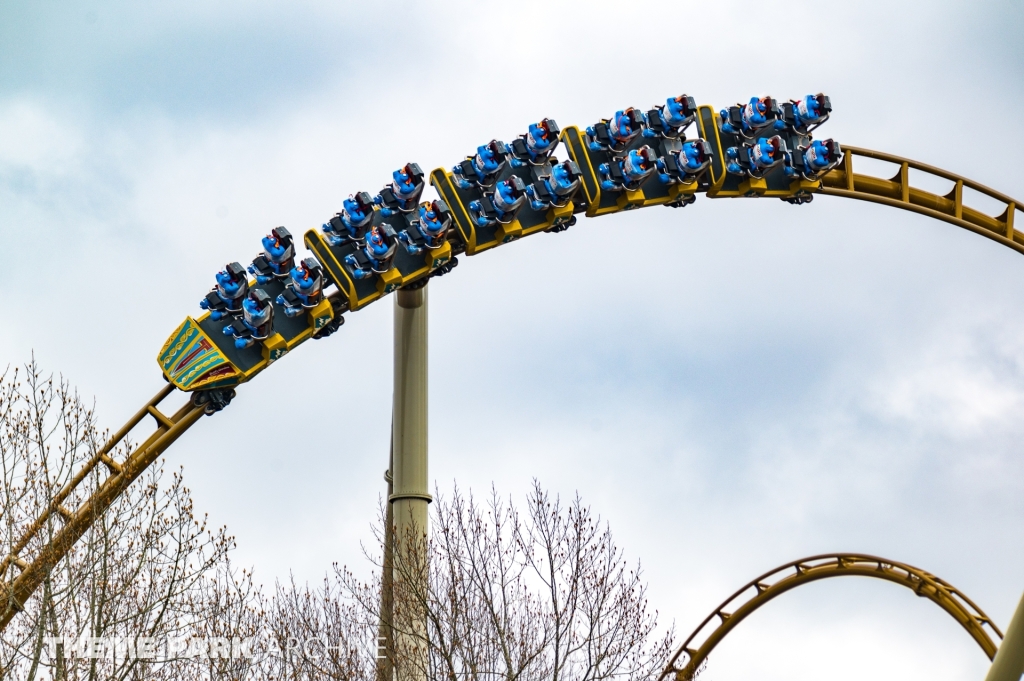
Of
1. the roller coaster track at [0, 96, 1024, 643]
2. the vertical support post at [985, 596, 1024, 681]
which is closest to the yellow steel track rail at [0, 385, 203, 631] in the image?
the roller coaster track at [0, 96, 1024, 643]

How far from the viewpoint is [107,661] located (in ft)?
33.3

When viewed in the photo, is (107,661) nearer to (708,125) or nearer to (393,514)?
(393,514)

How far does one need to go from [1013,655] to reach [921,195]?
18.9ft

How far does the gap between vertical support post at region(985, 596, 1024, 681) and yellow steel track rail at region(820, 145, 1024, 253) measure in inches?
203

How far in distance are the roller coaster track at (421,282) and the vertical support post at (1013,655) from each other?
2.80 meters

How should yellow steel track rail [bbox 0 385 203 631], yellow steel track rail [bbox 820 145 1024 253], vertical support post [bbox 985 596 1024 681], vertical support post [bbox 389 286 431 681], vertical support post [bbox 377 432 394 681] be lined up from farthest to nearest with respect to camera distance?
1. yellow steel track rail [bbox 820 145 1024 253]
2. vertical support post [bbox 985 596 1024 681]
3. vertical support post [bbox 377 432 394 681]
4. vertical support post [bbox 389 286 431 681]
5. yellow steel track rail [bbox 0 385 203 631]

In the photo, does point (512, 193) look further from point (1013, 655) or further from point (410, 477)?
point (1013, 655)

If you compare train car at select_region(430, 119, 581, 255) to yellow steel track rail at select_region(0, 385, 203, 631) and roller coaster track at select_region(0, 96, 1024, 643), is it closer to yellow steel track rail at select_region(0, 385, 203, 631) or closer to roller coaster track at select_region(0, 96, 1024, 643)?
roller coaster track at select_region(0, 96, 1024, 643)

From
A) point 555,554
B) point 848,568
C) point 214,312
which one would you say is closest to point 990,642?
point 848,568

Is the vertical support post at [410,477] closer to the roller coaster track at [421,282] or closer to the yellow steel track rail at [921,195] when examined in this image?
the roller coaster track at [421,282]

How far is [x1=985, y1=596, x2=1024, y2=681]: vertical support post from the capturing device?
12719 mm

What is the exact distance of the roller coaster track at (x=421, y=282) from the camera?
10266 millimetres

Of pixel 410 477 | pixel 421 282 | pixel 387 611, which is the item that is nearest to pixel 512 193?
pixel 421 282

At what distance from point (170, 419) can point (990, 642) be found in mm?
9382
